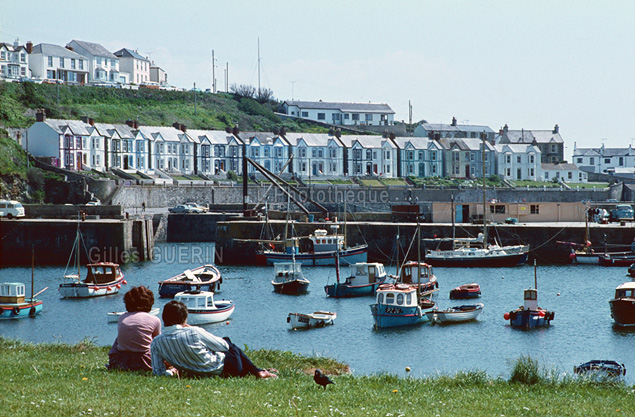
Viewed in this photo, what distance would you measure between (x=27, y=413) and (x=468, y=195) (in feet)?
300

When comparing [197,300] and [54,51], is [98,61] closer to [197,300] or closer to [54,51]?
[54,51]

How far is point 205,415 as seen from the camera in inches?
369

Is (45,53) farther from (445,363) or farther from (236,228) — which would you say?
(445,363)

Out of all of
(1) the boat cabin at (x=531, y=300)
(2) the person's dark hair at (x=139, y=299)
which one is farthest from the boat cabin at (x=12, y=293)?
(2) the person's dark hair at (x=139, y=299)

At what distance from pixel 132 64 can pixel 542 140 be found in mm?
81921

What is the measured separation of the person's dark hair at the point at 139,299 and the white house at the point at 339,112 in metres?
137

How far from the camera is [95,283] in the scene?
148ft

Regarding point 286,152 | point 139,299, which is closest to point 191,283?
point 139,299

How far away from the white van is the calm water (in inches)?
517

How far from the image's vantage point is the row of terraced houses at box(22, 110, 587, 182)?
94188mm

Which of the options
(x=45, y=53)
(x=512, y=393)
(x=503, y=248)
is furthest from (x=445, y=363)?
(x=45, y=53)

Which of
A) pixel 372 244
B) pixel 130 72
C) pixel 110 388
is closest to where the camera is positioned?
pixel 110 388

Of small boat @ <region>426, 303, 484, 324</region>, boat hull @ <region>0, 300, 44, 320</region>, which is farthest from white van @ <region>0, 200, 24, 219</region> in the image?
small boat @ <region>426, 303, 484, 324</region>

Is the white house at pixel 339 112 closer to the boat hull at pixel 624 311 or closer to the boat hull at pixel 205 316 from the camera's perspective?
the boat hull at pixel 205 316
